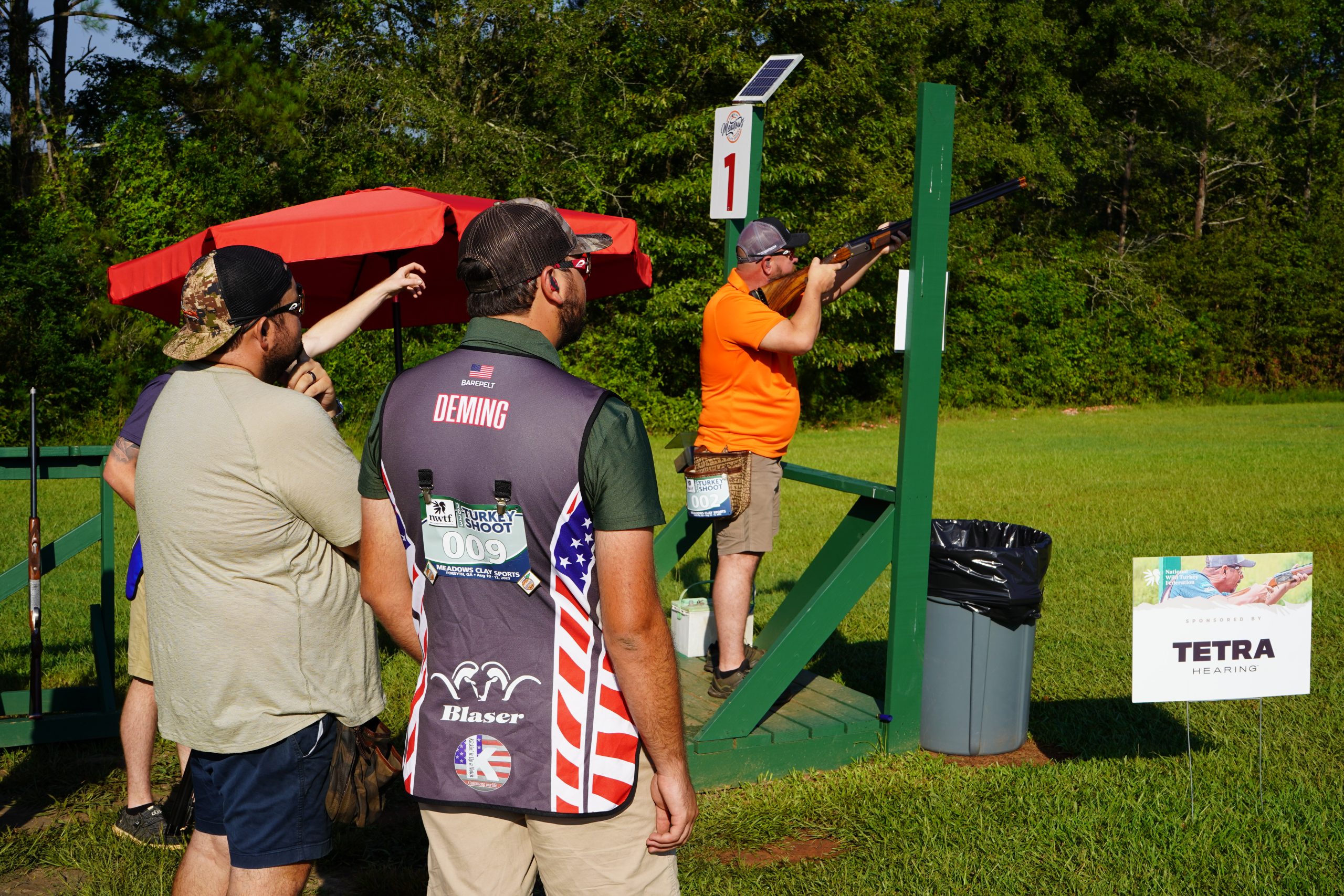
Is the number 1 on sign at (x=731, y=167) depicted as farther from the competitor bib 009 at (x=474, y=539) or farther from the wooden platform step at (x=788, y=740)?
the competitor bib 009 at (x=474, y=539)

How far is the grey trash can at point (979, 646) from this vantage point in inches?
176

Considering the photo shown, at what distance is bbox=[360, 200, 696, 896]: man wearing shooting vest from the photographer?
75.1 inches

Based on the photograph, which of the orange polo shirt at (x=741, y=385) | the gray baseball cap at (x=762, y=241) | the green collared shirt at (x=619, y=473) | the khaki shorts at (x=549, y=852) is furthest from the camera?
the gray baseball cap at (x=762, y=241)

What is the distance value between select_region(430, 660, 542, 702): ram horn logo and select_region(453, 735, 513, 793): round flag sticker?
8 centimetres

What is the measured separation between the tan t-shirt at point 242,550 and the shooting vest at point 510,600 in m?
0.51

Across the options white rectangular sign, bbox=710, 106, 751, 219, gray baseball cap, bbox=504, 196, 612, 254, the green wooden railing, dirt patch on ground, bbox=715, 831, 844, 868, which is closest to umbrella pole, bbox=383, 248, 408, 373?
white rectangular sign, bbox=710, 106, 751, 219

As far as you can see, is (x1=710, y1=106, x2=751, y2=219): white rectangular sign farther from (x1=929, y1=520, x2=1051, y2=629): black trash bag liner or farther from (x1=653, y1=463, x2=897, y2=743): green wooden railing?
(x1=929, y1=520, x2=1051, y2=629): black trash bag liner

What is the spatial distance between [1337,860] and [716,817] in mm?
2085

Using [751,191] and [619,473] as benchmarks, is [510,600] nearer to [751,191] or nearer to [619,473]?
[619,473]

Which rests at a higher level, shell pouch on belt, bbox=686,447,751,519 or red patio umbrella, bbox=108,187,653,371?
red patio umbrella, bbox=108,187,653,371

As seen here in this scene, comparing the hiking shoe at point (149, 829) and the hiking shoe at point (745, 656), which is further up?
the hiking shoe at point (745, 656)

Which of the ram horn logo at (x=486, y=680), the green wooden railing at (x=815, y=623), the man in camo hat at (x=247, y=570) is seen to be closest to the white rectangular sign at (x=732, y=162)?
the green wooden railing at (x=815, y=623)

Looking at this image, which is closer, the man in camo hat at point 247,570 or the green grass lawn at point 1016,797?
the man in camo hat at point 247,570

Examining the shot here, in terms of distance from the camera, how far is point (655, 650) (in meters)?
1.97
